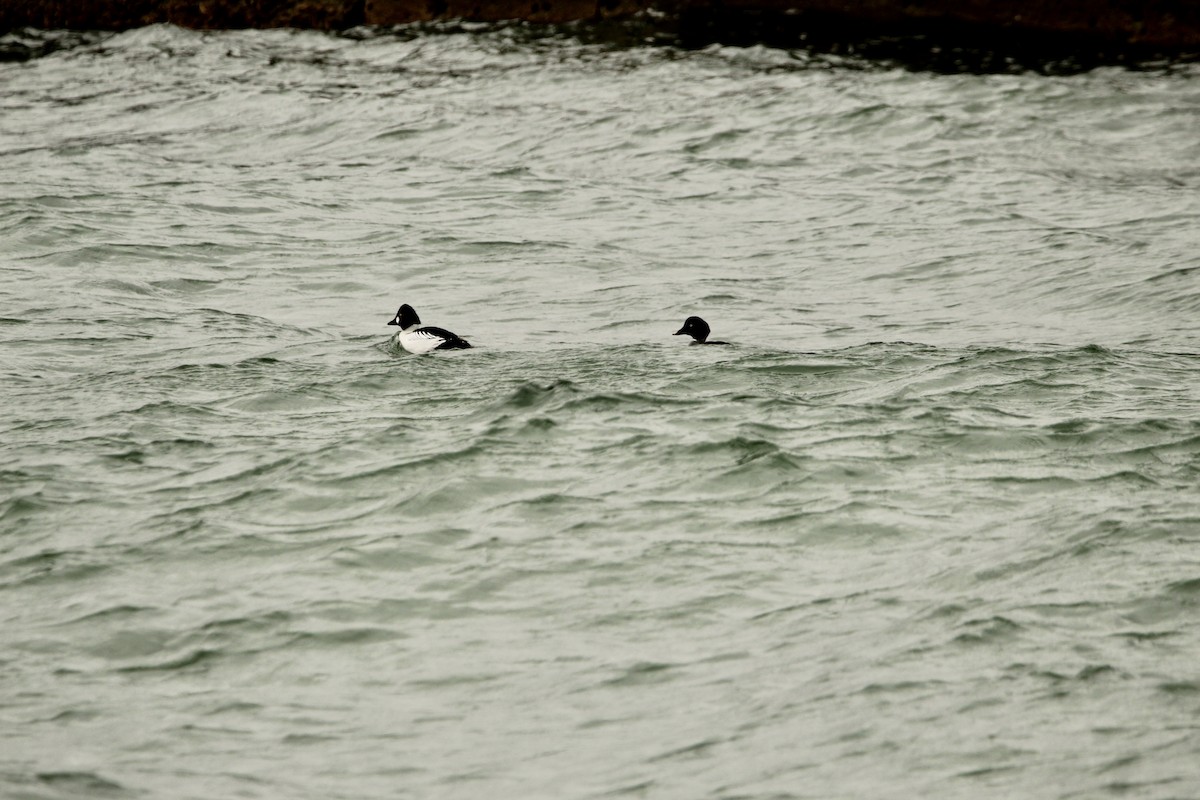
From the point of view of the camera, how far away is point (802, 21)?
23.8 meters

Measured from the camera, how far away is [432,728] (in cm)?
652

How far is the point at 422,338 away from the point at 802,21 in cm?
1357

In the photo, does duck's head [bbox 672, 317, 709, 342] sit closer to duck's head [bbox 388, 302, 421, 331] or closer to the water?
the water

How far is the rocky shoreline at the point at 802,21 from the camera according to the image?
22.1 meters

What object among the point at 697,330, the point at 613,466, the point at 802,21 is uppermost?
the point at 802,21

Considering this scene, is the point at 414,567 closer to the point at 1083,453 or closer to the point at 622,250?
the point at 1083,453

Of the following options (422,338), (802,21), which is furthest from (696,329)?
(802,21)

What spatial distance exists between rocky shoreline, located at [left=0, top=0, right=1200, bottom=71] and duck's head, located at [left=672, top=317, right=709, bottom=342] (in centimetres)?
1128

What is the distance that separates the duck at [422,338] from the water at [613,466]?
0.98ft

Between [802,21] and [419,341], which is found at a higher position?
[802,21]

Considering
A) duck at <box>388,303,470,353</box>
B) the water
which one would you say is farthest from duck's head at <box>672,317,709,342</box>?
duck at <box>388,303,470,353</box>

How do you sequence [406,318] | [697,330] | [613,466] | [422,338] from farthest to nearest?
[406,318]
[697,330]
[422,338]
[613,466]

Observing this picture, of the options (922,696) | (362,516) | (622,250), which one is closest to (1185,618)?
(922,696)

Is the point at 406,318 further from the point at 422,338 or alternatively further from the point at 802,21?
the point at 802,21
